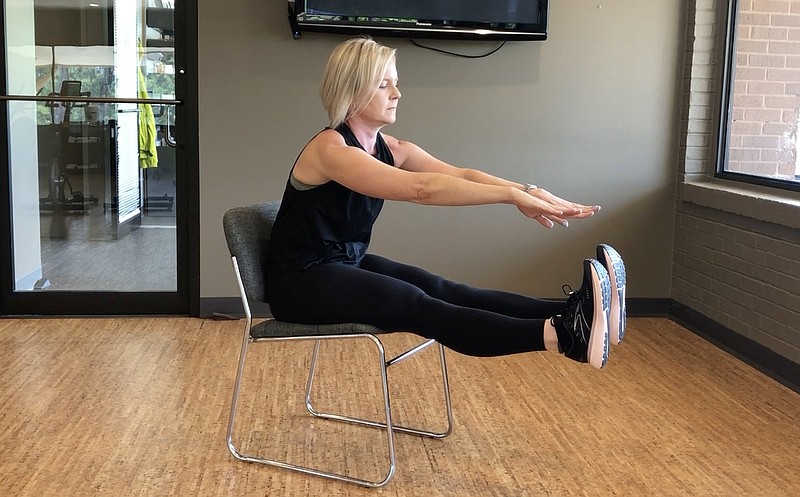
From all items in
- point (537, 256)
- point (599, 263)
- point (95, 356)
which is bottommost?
point (95, 356)

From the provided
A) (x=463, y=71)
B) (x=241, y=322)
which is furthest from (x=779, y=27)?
(x=241, y=322)

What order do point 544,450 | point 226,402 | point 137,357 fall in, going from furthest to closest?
point 137,357
point 226,402
point 544,450

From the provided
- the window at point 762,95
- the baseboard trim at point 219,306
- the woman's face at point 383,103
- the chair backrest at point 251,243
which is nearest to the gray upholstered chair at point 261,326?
the chair backrest at point 251,243

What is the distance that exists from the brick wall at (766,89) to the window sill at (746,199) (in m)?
0.09

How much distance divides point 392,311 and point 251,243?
0.49 m

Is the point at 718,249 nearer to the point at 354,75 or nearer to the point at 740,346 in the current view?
the point at 740,346

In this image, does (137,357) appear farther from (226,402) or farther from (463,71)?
(463,71)

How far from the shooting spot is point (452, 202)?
7.78 ft

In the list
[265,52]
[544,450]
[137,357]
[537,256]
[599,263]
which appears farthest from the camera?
[537,256]

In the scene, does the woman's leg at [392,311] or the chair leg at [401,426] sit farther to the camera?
the chair leg at [401,426]

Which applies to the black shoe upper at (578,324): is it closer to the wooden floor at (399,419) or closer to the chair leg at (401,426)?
the wooden floor at (399,419)

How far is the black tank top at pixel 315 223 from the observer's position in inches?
101

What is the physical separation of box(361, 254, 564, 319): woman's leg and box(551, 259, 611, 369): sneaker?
0.60 feet

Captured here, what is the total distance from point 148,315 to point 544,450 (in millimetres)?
2391
